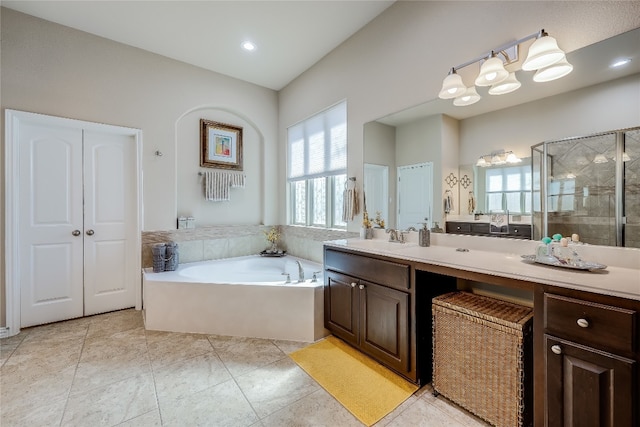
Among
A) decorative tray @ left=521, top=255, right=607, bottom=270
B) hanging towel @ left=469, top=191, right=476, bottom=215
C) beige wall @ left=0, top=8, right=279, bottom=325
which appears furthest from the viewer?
beige wall @ left=0, top=8, right=279, bottom=325

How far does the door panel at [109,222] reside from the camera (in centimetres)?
293

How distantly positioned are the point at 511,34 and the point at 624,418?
2060mm

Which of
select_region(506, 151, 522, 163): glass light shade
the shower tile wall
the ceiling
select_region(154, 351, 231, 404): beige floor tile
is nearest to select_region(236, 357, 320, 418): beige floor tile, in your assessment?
select_region(154, 351, 231, 404): beige floor tile

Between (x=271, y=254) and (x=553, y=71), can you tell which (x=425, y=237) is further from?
(x=271, y=254)

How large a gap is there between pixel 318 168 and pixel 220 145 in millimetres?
1411

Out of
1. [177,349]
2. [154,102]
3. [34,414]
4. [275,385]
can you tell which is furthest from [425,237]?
[154,102]

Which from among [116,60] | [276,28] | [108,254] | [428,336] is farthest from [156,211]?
[428,336]

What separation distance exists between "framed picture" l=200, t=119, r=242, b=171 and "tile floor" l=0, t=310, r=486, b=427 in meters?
2.17

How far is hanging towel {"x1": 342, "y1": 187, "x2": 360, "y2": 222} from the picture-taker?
2.81 metres

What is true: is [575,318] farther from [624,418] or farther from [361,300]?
[361,300]

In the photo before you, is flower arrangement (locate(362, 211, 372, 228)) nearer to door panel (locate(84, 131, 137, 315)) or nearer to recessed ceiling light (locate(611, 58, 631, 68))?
recessed ceiling light (locate(611, 58, 631, 68))

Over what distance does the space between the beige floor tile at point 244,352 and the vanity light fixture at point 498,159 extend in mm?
2114

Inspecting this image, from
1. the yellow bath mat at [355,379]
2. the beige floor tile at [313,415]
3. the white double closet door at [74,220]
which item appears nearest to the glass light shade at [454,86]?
the yellow bath mat at [355,379]

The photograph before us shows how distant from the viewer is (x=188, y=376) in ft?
6.14
